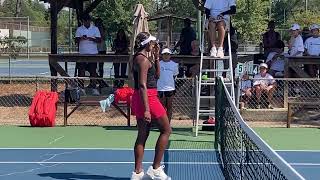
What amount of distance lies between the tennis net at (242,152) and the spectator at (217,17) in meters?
2.48

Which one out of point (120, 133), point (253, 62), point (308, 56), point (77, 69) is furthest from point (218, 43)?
point (253, 62)

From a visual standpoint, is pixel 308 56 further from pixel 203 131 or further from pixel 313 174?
pixel 313 174

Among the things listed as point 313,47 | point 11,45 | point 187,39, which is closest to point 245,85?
point 313,47

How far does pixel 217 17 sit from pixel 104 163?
4322 millimetres

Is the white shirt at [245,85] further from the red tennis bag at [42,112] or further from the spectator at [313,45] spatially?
the red tennis bag at [42,112]

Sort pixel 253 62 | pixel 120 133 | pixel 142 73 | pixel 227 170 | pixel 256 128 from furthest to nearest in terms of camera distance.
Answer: pixel 253 62
pixel 256 128
pixel 120 133
pixel 227 170
pixel 142 73

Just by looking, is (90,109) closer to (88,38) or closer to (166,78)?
(88,38)

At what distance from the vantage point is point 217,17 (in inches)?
487

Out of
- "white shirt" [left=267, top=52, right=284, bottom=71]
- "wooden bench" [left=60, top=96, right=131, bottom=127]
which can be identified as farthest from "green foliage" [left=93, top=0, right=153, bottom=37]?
"wooden bench" [left=60, top=96, right=131, bottom=127]

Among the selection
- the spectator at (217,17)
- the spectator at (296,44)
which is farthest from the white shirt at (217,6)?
the spectator at (296,44)

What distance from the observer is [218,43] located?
12609 millimetres

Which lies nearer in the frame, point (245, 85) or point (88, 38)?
point (245, 85)

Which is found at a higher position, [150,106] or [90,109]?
[150,106]

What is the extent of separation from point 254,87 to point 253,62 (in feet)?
20.7
